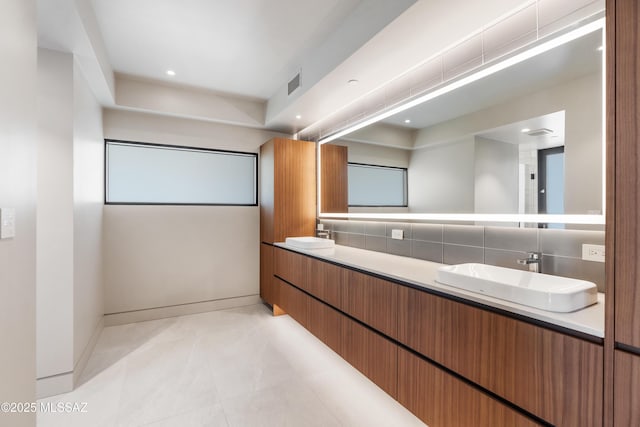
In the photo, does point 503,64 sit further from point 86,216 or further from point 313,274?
point 86,216

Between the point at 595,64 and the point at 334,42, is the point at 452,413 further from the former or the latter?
the point at 334,42

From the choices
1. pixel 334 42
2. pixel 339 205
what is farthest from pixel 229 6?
pixel 339 205

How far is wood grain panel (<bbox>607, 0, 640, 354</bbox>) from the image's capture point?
87 cm

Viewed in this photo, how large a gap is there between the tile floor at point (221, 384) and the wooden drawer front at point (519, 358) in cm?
77

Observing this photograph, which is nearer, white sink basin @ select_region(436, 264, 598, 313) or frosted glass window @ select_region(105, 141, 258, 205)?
white sink basin @ select_region(436, 264, 598, 313)

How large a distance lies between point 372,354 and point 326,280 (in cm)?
72

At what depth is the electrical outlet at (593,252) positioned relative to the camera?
4.54 ft

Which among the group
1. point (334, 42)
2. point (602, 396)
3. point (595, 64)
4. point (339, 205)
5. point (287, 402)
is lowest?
point (287, 402)

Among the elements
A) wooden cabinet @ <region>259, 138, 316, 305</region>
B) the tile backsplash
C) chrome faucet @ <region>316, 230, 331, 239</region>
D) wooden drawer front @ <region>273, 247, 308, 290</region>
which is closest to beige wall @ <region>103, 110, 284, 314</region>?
wooden cabinet @ <region>259, 138, 316, 305</region>

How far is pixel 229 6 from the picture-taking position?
2.00 metres

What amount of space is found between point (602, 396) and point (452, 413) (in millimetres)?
645

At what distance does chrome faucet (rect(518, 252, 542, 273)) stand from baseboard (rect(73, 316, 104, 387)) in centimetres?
321

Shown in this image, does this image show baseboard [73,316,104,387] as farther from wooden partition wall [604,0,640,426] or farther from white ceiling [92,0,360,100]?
wooden partition wall [604,0,640,426]

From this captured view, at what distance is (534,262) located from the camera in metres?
1.59
